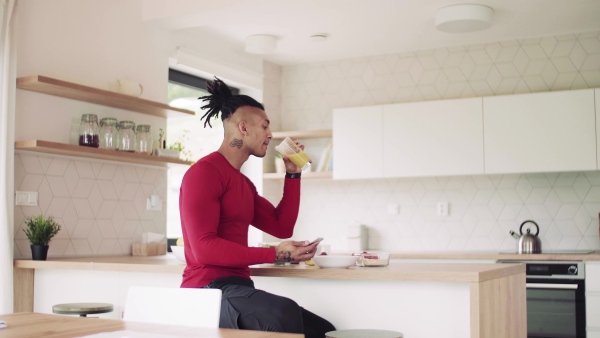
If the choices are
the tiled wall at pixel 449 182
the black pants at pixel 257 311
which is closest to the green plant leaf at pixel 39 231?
the black pants at pixel 257 311

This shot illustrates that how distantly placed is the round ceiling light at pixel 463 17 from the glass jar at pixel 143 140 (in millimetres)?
2036

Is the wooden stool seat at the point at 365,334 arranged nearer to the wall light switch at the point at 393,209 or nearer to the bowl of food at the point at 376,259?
the bowl of food at the point at 376,259

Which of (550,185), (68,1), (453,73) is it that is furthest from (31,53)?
(550,185)

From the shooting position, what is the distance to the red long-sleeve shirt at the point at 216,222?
2.58 m

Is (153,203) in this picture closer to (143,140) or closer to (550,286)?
(143,140)

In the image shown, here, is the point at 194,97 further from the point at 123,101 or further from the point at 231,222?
the point at 231,222

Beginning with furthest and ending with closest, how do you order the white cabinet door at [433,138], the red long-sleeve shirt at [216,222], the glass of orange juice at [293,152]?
the white cabinet door at [433,138] < the glass of orange juice at [293,152] < the red long-sleeve shirt at [216,222]

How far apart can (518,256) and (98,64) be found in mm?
3000

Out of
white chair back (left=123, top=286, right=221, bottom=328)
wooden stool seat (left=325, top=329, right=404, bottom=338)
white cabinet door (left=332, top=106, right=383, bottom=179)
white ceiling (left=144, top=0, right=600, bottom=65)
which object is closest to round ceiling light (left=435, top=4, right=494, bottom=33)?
white ceiling (left=144, top=0, right=600, bottom=65)

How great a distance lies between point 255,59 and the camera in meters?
5.99

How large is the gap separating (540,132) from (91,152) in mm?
3035

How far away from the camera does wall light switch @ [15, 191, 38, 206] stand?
3.74 meters

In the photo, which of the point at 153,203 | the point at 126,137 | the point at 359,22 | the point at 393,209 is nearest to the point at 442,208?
the point at 393,209

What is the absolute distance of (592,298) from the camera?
14.7 feet
